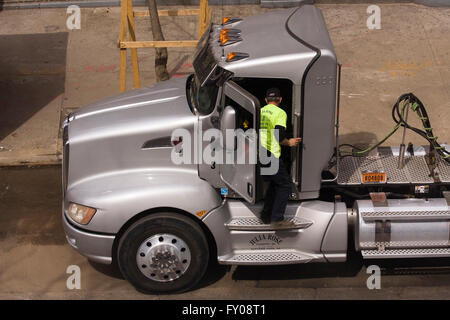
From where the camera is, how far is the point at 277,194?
6.44 meters

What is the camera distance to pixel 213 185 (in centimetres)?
657

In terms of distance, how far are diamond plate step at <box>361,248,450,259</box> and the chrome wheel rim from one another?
1.83 meters

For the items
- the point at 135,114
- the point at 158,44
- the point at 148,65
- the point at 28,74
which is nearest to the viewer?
the point at 135,114

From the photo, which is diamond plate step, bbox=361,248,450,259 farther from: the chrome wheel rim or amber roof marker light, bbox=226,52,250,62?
amber roof marker light, bbox=226,52,250,62

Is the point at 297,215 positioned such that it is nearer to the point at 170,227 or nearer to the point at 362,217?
the point at 362,217

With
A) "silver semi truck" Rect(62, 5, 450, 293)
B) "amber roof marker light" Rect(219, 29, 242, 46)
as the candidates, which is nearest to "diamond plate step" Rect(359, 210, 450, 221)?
"silver semi truck" Rect(62, 5, 450, 293)

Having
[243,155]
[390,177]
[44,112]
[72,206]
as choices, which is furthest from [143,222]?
[44,112]

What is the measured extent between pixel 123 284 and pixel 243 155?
2.06 m

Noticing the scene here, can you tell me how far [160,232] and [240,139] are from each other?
1251mm

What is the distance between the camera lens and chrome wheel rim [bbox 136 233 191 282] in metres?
6.53

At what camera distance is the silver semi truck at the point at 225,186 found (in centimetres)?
625

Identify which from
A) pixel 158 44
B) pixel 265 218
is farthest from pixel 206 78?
pixel 158 44

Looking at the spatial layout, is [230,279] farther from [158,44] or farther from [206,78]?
[158,44]

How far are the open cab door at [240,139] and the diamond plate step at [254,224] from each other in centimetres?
42
